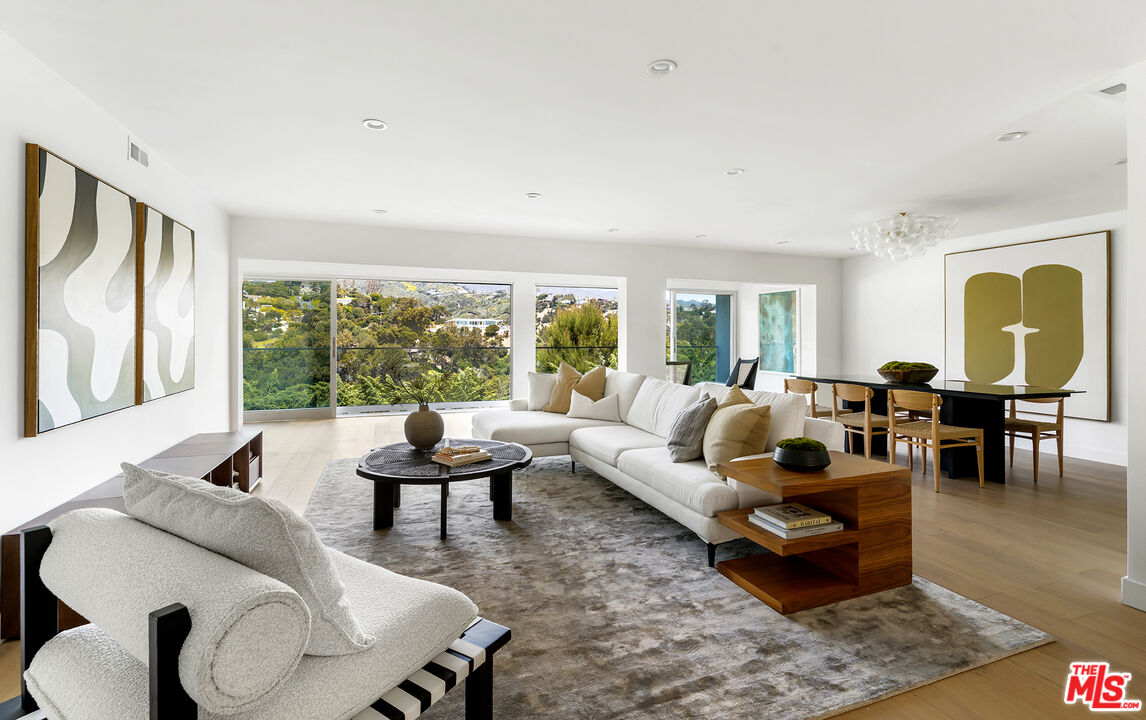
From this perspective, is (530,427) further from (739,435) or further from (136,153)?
(136,153)

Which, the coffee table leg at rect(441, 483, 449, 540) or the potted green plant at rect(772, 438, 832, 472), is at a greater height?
the potted green plant at rect(772, 438, 832, 472)

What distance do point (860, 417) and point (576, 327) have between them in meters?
4.12

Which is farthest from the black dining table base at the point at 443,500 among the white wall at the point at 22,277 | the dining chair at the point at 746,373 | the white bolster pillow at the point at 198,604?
the dining chair at the point at 746,373

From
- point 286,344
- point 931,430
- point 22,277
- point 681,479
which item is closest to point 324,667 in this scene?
point 681,479

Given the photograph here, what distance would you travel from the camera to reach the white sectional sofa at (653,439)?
117 inches

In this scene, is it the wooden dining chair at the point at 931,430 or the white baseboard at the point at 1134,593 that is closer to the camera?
the white baseboard at the point at 1134,593

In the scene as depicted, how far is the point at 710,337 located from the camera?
1005 centimetres

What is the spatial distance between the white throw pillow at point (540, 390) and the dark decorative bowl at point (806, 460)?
3.21 metres

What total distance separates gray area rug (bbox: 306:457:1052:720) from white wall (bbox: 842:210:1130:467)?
13.1 ft

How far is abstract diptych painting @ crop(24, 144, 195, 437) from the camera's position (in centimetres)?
244

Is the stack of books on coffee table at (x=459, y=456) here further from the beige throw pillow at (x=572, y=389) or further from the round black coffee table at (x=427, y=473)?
the beige throw pillow at (x=572, y=389)

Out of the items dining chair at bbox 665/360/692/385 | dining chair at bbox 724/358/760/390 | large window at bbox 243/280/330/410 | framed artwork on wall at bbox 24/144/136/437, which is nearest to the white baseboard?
dining chair at bbox 665/360/692/385

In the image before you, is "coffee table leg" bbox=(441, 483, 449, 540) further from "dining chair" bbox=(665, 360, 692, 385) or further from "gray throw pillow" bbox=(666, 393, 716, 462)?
"dining chair" bbox=(665, 360, 692, 385)

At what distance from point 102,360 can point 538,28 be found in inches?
111
